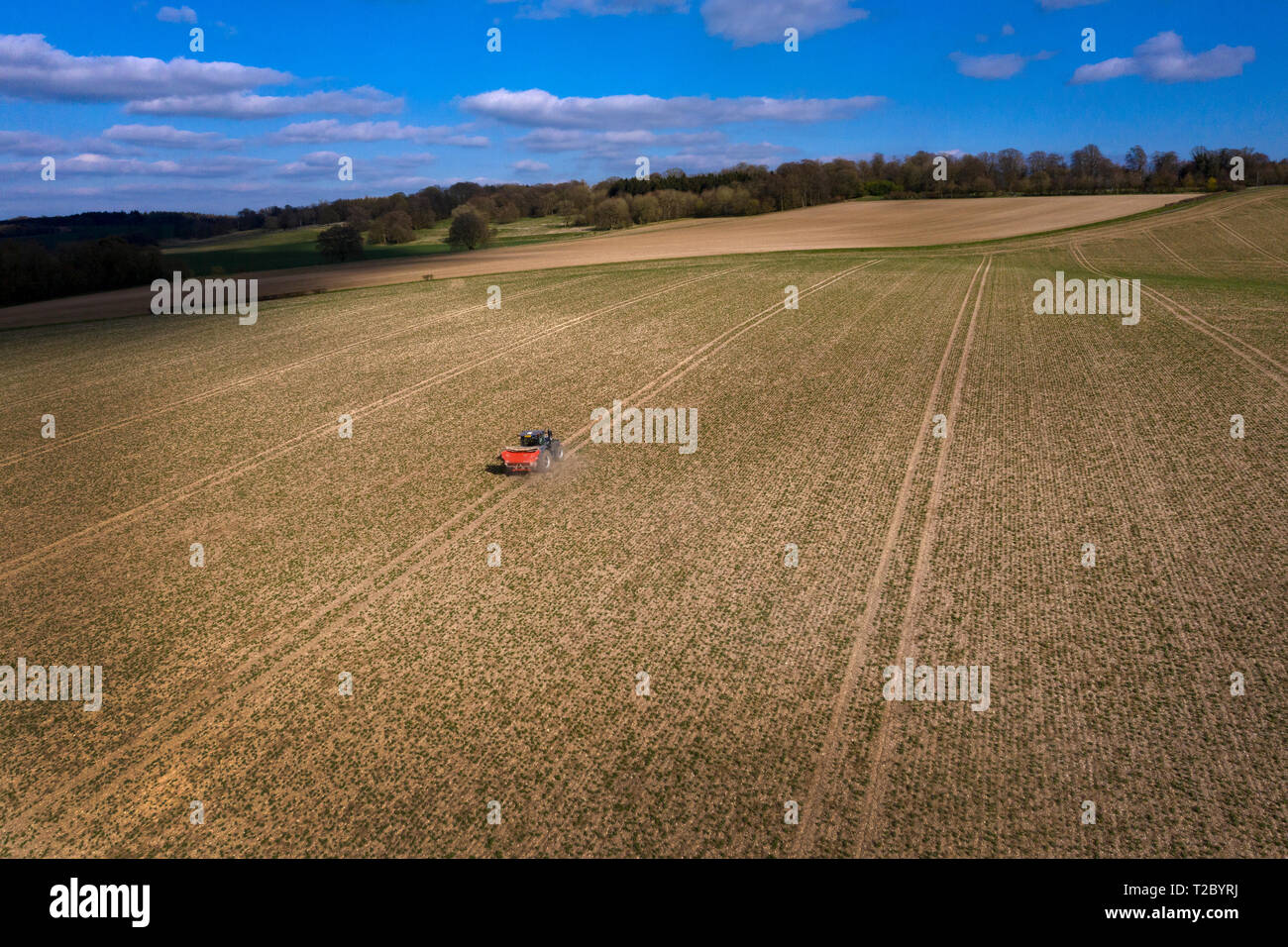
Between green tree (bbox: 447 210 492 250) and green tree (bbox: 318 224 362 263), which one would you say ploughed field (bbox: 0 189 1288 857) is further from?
green tree (bbox: 447 210 492 250)

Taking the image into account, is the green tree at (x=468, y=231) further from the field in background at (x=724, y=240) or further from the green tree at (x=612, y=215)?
the green tree at (x=612, y=215)

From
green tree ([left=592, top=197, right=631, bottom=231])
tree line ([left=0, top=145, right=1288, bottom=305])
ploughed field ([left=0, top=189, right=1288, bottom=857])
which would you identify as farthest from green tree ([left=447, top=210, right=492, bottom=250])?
ploughed field ([left=0, top=189, right=1288, bottom=857])

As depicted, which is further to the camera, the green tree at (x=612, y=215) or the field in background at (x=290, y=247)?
the green tree at (x=612, y=215)

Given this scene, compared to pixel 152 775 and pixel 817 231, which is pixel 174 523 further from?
pixel 817 231

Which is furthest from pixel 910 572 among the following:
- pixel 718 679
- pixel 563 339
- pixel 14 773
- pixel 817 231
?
pixel 817 231

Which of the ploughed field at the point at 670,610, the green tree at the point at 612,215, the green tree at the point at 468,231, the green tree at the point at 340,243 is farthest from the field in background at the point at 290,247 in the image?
the ploughed field at the point at 670,610
